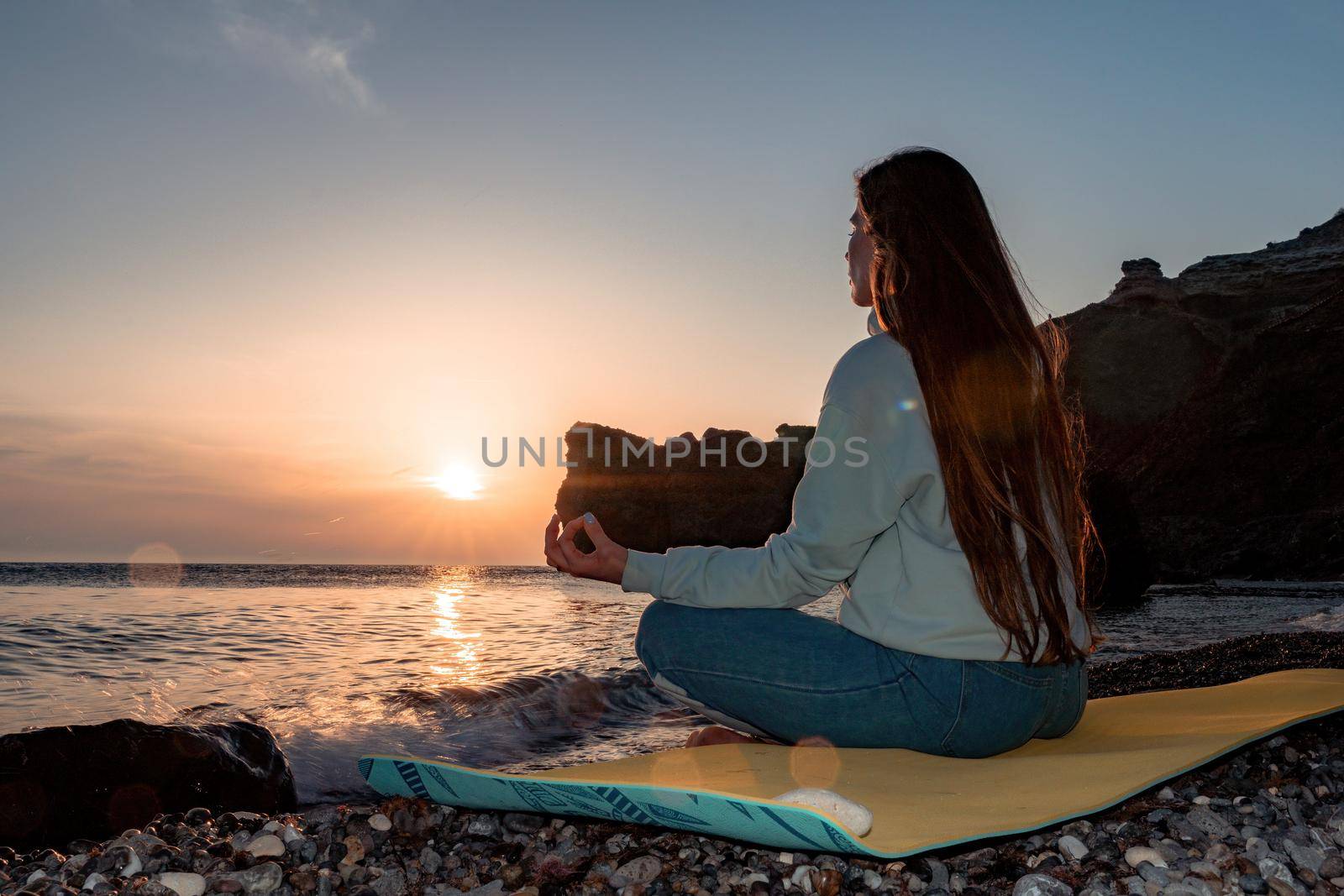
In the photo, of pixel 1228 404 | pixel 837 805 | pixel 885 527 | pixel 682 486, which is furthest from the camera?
pixel 682 486

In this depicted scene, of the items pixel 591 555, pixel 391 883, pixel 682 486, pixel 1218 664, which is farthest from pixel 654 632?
pixel 682 486

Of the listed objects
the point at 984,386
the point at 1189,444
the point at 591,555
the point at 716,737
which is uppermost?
the point at 1189,444

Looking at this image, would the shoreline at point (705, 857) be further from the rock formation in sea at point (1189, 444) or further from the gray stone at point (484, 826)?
the rock formation in sea at point (1189, 444)

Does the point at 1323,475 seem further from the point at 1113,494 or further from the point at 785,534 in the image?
the point at 785,534

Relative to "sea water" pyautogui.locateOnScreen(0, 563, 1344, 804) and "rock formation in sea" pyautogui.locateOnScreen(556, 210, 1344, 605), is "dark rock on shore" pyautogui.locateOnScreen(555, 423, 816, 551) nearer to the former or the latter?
"rock formation in sea" pyautogui.locateOnScreen(556, 210, 1344, 605)

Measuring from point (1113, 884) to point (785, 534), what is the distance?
3.28ft

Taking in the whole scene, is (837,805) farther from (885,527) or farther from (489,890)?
(489,890)

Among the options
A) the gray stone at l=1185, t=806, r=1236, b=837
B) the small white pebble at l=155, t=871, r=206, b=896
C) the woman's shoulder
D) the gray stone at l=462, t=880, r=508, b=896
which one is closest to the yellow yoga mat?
the gray stone at l=1185, t=806, r=1236, b=837

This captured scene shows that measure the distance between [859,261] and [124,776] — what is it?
3.38 meters

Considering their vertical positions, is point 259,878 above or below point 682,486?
below

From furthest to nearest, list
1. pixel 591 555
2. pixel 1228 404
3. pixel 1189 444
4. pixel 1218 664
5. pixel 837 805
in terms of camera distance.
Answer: pixel 1228 404
pixel 1189 444
pixel 1218 664
pixel 591 555
pixel 837 805

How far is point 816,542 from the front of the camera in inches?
67.7

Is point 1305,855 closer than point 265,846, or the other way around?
point 1305,855

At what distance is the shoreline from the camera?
168 centimetres
